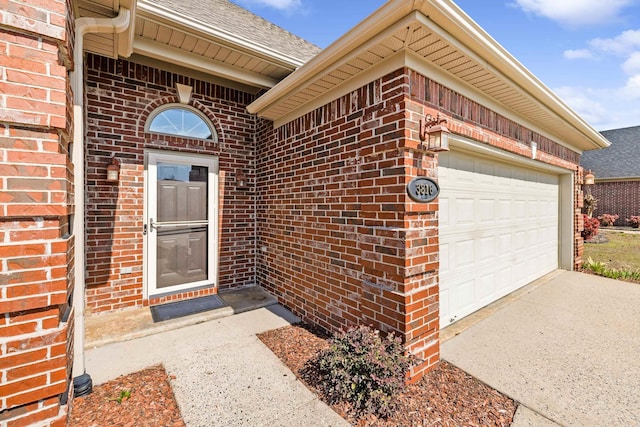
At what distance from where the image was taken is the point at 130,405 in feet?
6.95

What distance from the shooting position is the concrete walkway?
6.68 ft

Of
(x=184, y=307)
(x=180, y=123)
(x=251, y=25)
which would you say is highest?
(x=251, y=25)

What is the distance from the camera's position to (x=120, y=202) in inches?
144

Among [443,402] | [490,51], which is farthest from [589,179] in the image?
[443,402]

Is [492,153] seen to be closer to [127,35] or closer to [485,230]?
[485,230]

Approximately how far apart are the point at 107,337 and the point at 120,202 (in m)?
1.64

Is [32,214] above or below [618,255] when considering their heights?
above

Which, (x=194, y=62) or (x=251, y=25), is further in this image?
(x=251, y=25)

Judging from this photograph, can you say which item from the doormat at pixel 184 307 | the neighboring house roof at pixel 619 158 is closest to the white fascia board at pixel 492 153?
the doormat at pixel 184 307

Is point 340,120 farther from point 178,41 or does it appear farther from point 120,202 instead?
point 120,202

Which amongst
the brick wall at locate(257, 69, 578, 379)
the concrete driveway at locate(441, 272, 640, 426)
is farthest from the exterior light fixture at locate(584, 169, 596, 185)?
the brick wall at locate(257, 69, 578, 379)

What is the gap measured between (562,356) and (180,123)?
17.6 feet

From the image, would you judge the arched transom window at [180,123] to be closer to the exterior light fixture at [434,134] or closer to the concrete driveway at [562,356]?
the exterior light fixture at [434,134]

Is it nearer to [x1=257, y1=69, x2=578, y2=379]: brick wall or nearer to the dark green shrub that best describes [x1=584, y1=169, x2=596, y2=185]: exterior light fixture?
[x1=257, y1=69, x2=578, y2=379]: brick wall
